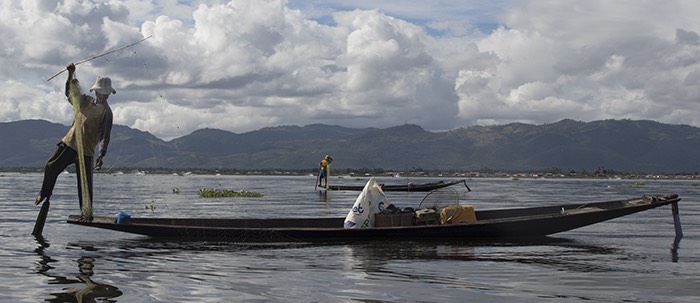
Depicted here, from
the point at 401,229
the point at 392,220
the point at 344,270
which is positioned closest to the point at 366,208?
the point at 392,220

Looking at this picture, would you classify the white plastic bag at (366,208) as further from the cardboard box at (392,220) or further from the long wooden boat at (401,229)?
the long wooden boat at (401,229)

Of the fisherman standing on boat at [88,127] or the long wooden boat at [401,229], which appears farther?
the long wooden boat at [401,229]

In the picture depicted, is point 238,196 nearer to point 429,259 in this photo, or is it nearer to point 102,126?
point 102,126

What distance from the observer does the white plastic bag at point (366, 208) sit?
2062 centimetres

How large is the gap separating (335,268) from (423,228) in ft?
17.2

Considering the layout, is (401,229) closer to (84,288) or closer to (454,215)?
(454,215)

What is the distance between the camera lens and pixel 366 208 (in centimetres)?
2077

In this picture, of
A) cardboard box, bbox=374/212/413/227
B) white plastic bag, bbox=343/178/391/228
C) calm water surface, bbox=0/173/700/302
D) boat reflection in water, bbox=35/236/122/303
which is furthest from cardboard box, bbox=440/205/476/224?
boat reflection in water, bbox=35/236/122/303

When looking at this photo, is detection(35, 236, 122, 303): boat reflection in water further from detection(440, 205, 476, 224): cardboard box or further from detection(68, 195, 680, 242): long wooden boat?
detection(440, 205, 476, 224): cardboard box

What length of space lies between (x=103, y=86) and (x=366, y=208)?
7694mm

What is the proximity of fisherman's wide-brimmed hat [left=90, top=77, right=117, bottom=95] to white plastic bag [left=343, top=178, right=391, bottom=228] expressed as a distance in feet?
23.5

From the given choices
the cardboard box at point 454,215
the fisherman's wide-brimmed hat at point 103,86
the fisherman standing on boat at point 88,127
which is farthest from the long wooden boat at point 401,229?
the fisherman's wide-brimmed hat at point 103,86

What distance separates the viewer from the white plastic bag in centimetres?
2062

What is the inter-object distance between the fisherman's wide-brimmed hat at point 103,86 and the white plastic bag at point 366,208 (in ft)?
23.5
